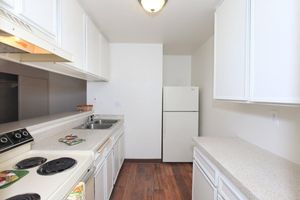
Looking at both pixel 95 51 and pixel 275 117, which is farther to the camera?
pixel 95 51

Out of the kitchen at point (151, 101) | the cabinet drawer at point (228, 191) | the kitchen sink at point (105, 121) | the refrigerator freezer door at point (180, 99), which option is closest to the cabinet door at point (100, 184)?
the kitchen at point (151, 101)

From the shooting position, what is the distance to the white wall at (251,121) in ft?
4.89

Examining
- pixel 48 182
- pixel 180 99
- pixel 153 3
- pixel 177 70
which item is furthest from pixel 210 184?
pixel 177 70

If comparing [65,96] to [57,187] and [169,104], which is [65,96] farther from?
[57,187]

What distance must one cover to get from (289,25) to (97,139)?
1776 millimetres

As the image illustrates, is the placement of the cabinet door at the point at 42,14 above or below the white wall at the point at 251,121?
above

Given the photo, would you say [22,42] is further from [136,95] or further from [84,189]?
[136,95]

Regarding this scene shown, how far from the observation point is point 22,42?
1062 millimetres

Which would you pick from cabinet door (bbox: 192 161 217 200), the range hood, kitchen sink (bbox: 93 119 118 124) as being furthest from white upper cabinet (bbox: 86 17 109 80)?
cabinet door (bbox: 192 161 217 200)

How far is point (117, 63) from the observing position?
3.95 metres

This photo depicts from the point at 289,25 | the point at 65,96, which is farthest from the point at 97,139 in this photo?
the point at 65,96

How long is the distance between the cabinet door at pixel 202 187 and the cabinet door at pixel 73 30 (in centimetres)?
163

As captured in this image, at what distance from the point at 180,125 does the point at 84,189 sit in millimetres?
2814

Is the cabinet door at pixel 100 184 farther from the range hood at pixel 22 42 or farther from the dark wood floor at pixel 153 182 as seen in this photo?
the range hood at pixel 22 42
